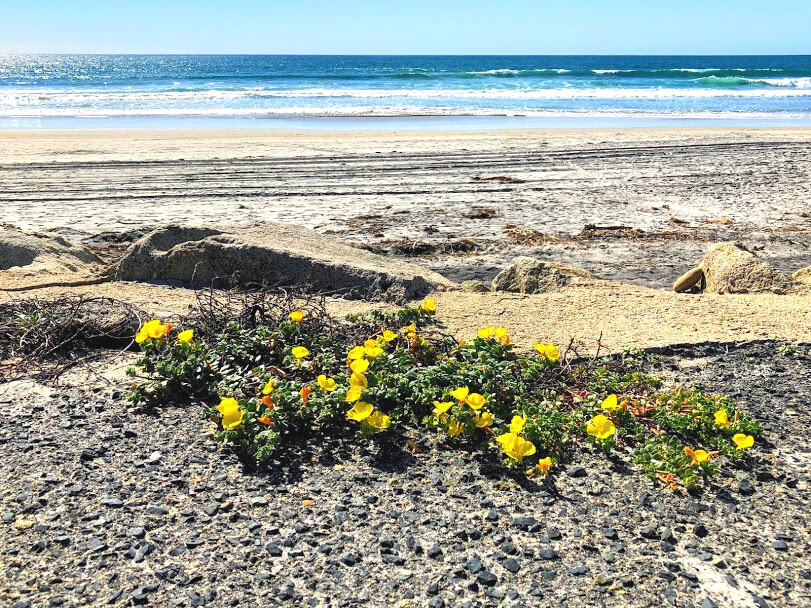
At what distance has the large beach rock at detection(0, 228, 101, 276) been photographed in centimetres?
530

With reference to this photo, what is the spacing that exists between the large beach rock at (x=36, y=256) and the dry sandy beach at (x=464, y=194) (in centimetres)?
174

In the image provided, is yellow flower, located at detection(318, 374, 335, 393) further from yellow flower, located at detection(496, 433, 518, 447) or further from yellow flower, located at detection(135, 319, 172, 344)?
yellow flower, located at detection(135, 319, 172, 344)

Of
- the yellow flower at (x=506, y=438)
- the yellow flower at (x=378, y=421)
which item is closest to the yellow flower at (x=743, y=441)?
the yellow flower at (x=506, y=438)

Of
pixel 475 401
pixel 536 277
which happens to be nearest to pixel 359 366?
pixel 475 401

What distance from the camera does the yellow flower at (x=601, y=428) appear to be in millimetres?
2723

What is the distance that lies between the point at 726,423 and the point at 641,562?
0.87m

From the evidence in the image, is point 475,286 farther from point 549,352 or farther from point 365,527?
point 365,527

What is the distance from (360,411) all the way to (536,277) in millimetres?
2688

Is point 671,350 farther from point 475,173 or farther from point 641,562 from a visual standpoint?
point 475,173

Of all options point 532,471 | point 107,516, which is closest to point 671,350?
point 532,471

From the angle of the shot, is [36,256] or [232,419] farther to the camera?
[36,256]

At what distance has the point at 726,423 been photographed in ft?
9.29

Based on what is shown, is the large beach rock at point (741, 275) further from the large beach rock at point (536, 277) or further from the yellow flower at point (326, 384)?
the yellow flower at point (326, 384)

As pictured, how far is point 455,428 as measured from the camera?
9.18 feet
